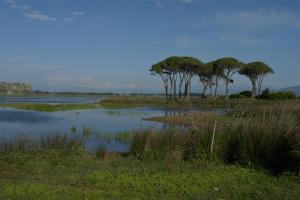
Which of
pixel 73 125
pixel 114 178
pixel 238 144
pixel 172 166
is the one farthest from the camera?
pixel 73 125

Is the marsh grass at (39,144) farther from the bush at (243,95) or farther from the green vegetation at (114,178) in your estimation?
the bush at (243,95)

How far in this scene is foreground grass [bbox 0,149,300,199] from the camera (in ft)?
28.6

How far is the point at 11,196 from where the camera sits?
8203 millimetres

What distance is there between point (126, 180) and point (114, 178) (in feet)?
1.23

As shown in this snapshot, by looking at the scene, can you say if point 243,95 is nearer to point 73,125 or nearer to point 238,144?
point 73,125

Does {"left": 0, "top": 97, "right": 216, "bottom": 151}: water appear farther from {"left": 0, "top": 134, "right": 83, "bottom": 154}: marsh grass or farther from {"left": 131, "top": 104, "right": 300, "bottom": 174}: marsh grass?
{"left": 131, "top": 104, "right": 300, "bottom": 174}: marsh grass

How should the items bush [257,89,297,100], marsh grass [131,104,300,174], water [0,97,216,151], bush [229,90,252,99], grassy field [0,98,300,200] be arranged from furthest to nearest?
bush [229,90,252,99], bush [257,89,297,100], water [0,97,216,151], marsh grass [131,104,300,174], grassy field [0,98,300,200]

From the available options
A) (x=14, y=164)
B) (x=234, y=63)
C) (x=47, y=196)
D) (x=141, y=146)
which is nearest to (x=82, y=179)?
(x=47, y=196)

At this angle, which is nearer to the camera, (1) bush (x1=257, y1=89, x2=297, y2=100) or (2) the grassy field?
(2) the grassy field

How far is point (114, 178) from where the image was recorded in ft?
33.2

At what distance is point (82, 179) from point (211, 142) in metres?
5.10

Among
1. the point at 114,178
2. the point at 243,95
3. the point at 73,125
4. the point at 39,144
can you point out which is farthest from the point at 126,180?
the point at 243,95

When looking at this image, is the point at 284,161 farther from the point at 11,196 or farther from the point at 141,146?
the point at 11,196

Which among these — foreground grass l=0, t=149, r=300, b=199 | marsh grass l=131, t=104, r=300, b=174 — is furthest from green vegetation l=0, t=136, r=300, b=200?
marsh grass l=131, t=104, r=300, b=174
